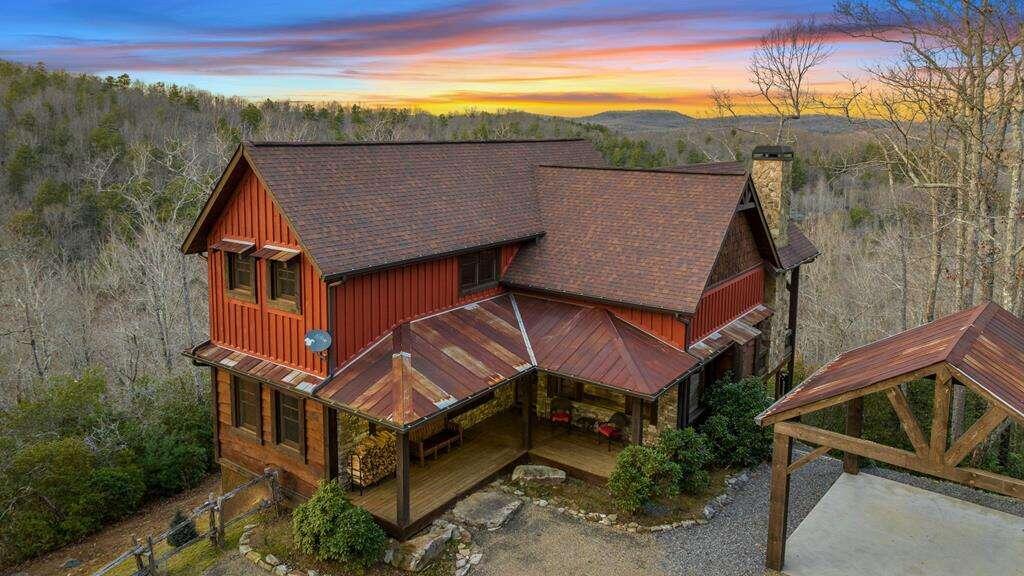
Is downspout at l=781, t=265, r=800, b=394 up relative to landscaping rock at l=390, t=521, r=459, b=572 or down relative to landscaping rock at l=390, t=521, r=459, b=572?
up

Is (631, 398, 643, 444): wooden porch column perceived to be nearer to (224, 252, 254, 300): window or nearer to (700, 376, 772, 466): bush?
(700, 376, 772, 466): bush

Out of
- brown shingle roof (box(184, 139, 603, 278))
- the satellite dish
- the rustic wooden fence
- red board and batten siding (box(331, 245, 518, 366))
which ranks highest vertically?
brown shingle roof (box(184, 139, 603, 278))

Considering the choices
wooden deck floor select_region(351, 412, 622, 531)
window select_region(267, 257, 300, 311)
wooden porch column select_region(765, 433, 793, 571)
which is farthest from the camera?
window select_region(267, 257, 300, 311)

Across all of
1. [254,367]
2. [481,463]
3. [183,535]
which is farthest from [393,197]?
[183,535]

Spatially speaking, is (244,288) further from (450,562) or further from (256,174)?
(450,562)

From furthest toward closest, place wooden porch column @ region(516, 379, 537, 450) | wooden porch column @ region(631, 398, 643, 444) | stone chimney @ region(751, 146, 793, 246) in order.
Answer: stone chimney @ region(751, 146, 793, 246)
wooden porch column @ region(516, 379, 537, 450)
wooden porch column @ region(631, 398, 643, 444)

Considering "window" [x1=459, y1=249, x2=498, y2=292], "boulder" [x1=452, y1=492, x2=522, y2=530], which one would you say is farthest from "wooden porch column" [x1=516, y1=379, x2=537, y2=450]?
"window" [x1=459, y1=249, x2=498, y2=292]

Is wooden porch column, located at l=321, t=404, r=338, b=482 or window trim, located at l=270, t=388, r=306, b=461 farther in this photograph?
window trim, located at l=270, t=388, r=306, b=461
